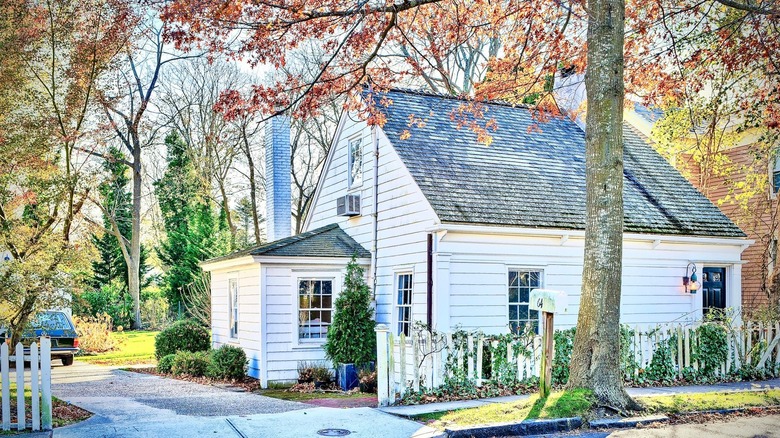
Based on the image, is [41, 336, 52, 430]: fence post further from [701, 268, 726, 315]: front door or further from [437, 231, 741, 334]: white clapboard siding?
[701, 268, 726, 315]: front door

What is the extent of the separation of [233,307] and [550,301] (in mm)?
10123

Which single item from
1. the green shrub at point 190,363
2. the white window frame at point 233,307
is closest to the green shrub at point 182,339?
the green shrub at point 190,363

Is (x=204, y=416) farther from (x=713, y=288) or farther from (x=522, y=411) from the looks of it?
(x=713, y=288)

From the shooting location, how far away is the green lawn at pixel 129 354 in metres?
23.1

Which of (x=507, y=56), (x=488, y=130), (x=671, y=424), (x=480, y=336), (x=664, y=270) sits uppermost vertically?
(x=507, y=56)

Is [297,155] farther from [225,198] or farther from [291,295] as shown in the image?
[291,295]

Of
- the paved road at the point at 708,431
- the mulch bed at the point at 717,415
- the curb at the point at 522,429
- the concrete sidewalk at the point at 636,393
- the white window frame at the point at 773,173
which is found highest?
the white window frame at the point at 773,173

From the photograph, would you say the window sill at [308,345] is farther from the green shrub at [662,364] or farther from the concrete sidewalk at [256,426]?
the green shrub at [662,364]

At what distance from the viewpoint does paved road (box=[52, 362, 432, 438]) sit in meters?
8.59

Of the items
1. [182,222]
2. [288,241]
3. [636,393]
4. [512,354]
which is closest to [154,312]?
[182,222]

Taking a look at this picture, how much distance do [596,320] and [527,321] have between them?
4.94 meters

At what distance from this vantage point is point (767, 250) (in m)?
17.1

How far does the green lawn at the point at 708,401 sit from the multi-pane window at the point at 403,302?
5614 mm

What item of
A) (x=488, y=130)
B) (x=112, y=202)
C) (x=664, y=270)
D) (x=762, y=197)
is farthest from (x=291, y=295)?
(x=112, y=202)
